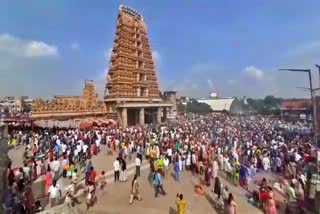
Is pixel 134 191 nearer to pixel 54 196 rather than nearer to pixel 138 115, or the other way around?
pixel 54 196

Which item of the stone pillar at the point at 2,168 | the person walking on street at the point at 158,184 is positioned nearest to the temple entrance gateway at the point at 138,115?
the person walking on street at the point at 158,184

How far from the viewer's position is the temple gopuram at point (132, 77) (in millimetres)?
44781

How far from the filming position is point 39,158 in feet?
54.1

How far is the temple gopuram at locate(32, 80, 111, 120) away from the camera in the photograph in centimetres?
3353

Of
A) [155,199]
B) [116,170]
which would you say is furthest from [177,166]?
[155,199]

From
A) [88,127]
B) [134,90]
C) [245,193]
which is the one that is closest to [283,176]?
[245,193]

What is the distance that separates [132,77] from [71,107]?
1222 centimetres

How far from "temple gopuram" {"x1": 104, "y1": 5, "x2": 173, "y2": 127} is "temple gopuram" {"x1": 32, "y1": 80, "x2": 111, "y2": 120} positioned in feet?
6.81

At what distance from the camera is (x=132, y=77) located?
48.0 metres

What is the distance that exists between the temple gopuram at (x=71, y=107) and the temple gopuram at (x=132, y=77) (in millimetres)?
2077

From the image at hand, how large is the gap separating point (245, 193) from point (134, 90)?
3582 centimetres

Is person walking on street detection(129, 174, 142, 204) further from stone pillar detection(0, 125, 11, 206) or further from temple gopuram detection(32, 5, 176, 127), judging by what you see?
temple gopuram detection(32, 5, 176, 127)

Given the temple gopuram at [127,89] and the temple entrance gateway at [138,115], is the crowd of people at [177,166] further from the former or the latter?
the temple entrance gateway at [138,115]

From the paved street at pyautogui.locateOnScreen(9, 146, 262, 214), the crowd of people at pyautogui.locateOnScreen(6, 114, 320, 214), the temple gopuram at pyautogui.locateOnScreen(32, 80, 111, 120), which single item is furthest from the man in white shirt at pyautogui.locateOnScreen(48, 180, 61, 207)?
the temple gopuram at pyautogui.locateOnScreen(32, 80, 111, 120)
